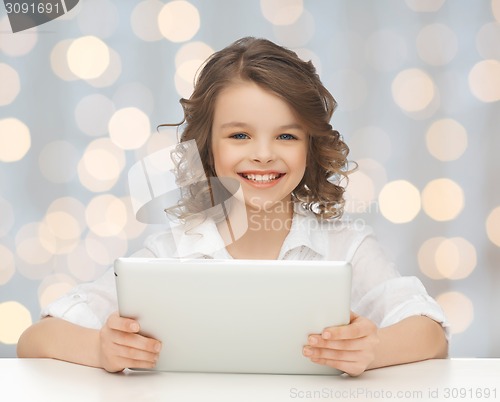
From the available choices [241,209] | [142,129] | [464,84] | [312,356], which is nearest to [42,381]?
[312,356]

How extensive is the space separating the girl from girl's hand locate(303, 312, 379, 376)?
0.07 m

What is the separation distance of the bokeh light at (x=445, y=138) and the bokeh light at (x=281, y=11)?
532 mm

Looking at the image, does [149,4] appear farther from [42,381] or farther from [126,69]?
[42,381]

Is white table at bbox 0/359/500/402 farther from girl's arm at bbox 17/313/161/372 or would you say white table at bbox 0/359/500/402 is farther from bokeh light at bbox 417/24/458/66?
bokeh light at bbox 417/24/458/66

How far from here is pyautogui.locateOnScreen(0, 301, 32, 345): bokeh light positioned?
85.3 inches

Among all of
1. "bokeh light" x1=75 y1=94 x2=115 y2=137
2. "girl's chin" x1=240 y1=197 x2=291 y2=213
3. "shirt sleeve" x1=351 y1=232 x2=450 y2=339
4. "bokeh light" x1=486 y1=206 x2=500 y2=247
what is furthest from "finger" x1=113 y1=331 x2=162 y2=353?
"bokeh light" x1=486 y1=206 x2=500 y2=247

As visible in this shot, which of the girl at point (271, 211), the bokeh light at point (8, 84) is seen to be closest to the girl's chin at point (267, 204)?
the girl at point (271, 211)

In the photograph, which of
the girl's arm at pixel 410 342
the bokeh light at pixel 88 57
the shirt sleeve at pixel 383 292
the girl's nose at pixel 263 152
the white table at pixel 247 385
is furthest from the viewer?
the bokeh light at pixel 88 57

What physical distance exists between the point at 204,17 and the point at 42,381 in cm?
152

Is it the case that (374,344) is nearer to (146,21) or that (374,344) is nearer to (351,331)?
(351,331)

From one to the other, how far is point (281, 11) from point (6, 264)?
111 cm

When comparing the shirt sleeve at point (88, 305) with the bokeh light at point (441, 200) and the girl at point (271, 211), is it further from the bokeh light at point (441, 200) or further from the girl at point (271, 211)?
the bokeh light at point (441, 200)

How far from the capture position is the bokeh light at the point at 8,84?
2131mm

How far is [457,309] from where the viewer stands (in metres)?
2.21
